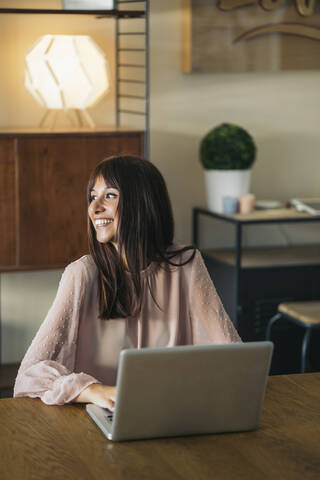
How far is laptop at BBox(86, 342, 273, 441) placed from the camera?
157 cm

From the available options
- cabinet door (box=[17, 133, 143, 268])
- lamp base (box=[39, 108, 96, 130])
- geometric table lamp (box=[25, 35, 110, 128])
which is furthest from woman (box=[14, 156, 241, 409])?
lamp base (box=[39, 108, 96, 130])

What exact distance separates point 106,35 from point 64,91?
1.48 ft

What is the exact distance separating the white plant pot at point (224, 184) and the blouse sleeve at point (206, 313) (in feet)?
4.94

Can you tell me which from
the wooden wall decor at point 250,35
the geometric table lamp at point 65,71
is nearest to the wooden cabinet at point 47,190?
the geometric table lamp at point 65,71

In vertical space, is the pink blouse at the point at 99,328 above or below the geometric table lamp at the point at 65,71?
below

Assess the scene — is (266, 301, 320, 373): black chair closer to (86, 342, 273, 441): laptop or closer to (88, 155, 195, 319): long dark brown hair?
(88, 155, 195, 319): long dark brown hair

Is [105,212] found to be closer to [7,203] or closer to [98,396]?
[98,396]

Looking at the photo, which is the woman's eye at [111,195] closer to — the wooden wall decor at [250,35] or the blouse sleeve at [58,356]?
the blouse sleeve at [58,356]

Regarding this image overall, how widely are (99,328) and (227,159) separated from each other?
1.73 metres

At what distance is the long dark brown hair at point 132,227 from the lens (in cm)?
214

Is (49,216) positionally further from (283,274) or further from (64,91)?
(283,274)

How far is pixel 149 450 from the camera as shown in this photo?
160cm

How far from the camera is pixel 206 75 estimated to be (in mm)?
3898

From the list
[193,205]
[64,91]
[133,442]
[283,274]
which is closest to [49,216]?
[64,91]
